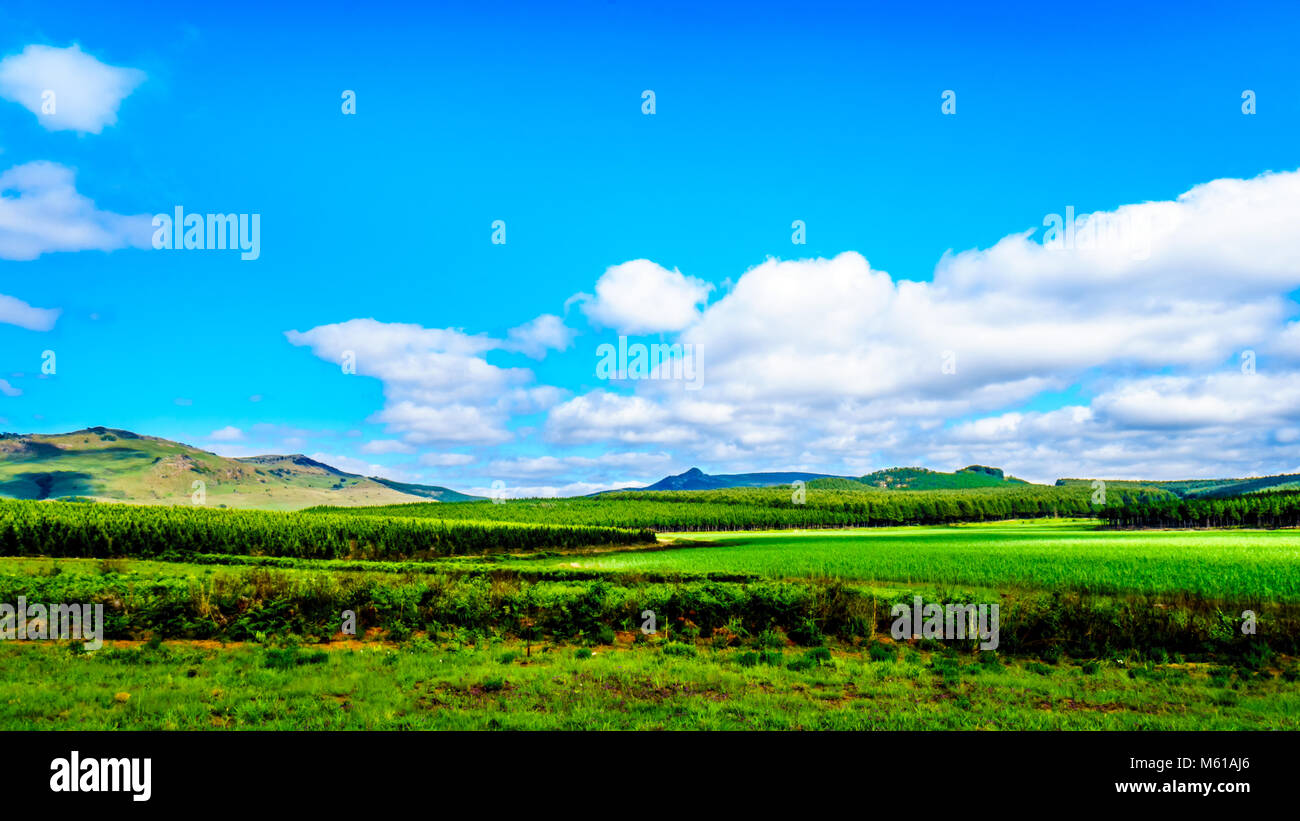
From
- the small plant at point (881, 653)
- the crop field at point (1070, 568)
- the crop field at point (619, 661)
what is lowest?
the crop field at point (1070, 568)

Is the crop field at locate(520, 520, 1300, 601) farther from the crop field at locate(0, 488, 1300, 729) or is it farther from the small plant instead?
the small plant

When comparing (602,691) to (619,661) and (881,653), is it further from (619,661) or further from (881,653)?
(881,653)

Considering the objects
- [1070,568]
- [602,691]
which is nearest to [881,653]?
[602,691]

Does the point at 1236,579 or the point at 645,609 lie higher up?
the point at 645,609

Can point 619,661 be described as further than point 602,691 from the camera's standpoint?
Yes

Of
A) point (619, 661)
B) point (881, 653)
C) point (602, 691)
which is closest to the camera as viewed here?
point (602, 691)

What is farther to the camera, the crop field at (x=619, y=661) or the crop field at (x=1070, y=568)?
the crop field at (x=1070, y=568)

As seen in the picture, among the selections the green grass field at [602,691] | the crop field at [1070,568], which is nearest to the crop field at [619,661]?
the green grass field at [602,691]

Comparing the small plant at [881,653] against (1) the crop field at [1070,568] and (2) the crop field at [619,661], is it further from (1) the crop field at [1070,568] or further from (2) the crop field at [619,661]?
(1) the crop field at [1070,568]

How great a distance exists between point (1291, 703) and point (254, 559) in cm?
6679
